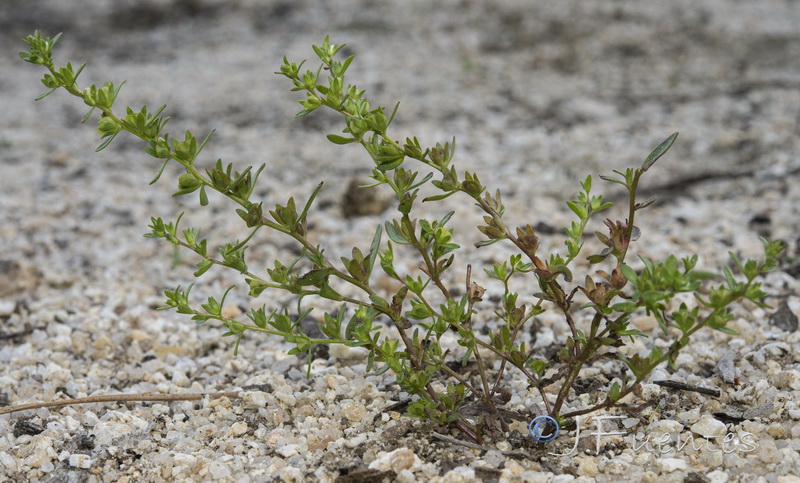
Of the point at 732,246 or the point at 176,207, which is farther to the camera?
the point at 176,207

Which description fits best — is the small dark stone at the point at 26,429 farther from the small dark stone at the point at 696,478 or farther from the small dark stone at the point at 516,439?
the small dark stone at the point at 696,478

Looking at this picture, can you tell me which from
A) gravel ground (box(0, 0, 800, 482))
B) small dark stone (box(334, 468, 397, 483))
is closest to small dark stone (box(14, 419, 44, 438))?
gravel ground (box(0, 0, 800, 482))

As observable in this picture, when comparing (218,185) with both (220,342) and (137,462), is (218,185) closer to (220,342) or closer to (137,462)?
(137,462)

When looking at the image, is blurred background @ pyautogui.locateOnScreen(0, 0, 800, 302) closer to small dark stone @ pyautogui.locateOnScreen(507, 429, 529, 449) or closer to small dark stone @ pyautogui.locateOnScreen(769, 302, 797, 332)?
small dark stone @ pyautogui.locateOnScreen(769, 302, 797, 332)

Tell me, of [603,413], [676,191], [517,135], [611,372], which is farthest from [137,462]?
[517,135]

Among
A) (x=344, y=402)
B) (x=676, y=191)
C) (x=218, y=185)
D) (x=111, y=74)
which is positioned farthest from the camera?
(x=111, y=74)
